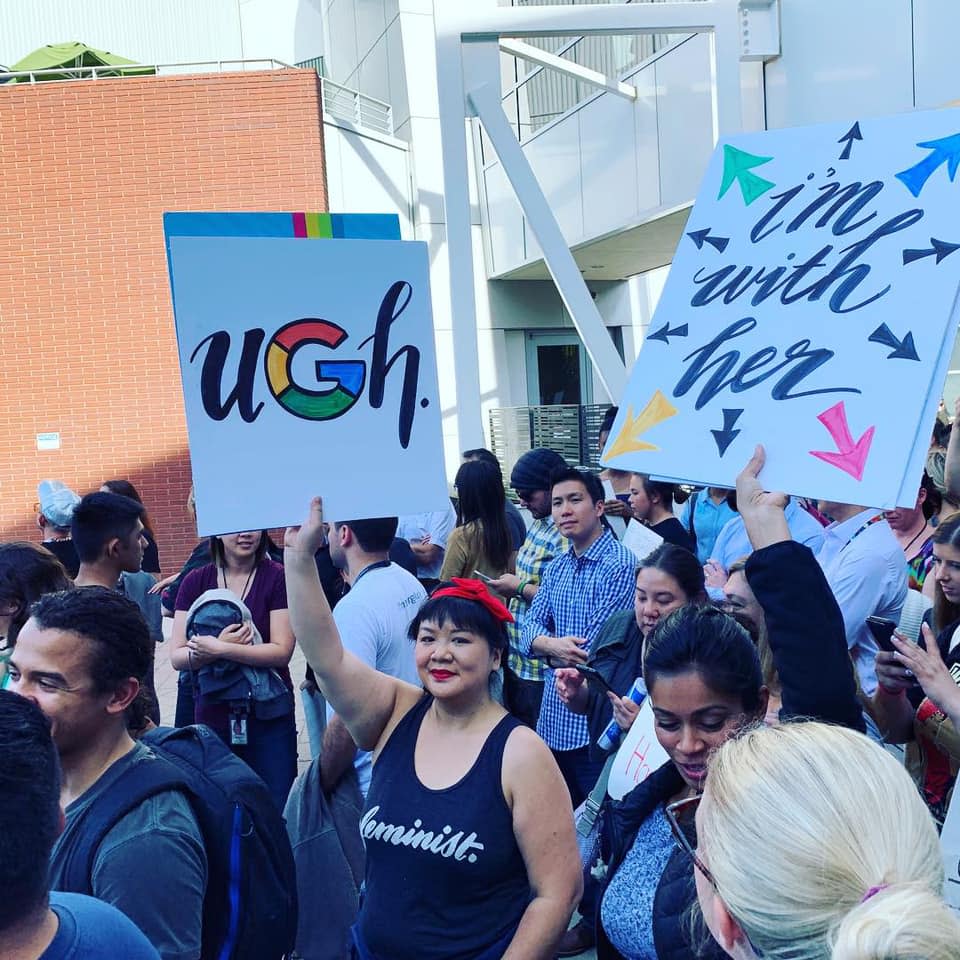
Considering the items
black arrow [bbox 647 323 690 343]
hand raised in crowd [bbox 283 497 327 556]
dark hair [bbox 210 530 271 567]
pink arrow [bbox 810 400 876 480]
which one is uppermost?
black arrow [bbox 647 323 690 343]

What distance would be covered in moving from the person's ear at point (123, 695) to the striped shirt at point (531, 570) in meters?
2.36

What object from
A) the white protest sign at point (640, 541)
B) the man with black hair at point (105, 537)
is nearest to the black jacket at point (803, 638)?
the white protest sign at point (640, 541)

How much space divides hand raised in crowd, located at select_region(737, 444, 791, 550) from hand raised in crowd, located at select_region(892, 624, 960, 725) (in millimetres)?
571

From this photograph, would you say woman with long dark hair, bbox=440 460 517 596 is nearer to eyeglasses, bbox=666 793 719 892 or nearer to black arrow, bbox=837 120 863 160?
black arrow, bbox=837 120 863 160

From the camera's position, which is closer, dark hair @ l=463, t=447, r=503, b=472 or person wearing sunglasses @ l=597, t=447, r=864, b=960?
person wearing sunglasses @ l=597, t=447, r=864, b=960

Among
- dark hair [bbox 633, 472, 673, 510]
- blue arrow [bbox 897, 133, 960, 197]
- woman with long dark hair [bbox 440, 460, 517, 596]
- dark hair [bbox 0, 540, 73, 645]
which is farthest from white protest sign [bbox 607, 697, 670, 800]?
dark hair [bbox 633, 472, 673, 510]

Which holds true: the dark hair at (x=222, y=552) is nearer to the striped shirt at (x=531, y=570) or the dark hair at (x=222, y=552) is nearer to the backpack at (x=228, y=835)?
the striped shirt at (x=531, y=570)

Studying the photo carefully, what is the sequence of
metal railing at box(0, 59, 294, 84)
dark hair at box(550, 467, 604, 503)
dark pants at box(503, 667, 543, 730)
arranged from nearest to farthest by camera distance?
dark pants at box(503, 667, 543, 730)
dark hair at box(550, 467, 604, 503)
metal railing at box(0, 59, 294, 84)

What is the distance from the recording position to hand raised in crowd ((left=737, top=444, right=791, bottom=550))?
2.18 meters

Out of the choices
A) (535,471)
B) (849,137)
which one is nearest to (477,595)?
(849,137)

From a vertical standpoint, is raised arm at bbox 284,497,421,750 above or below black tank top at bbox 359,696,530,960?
above

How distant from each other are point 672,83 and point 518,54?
7.55ft

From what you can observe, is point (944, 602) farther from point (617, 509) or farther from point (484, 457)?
point (484, 457)

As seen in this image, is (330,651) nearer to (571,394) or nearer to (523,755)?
(523,755)
